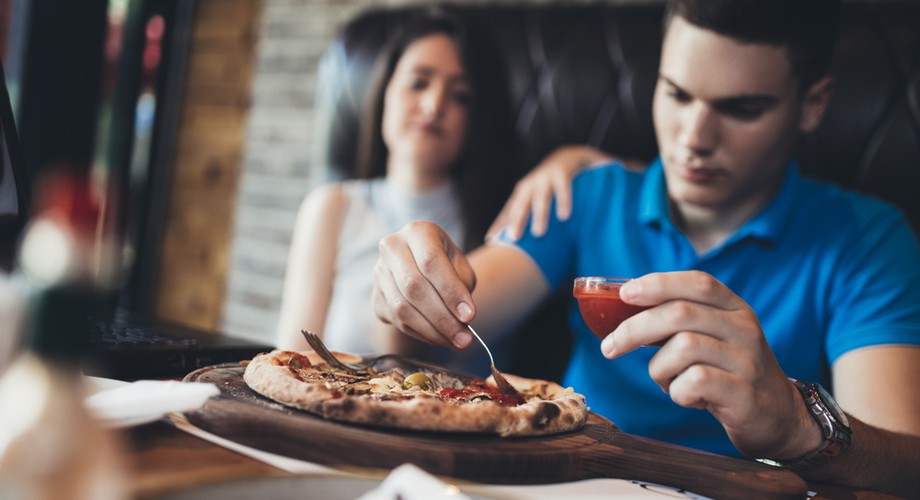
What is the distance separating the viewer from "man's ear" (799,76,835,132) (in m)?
1.71

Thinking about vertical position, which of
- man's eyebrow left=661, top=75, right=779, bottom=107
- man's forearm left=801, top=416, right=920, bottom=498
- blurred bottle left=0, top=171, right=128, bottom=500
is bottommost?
man's forearm left=801, top=416, right=920, bottom=498

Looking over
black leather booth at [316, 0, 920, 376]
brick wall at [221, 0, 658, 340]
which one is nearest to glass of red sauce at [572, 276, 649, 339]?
black leather booth at [316, 0, 920, 376]

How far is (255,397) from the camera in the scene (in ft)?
3.00

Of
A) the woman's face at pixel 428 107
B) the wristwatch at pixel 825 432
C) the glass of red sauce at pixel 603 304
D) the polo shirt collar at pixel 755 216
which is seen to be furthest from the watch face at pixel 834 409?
the woman's face at pixel 428 107

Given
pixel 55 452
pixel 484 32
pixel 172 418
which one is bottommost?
pixel 172 418

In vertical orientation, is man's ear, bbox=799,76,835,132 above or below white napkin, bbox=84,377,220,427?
above

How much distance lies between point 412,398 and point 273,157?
3237 mm

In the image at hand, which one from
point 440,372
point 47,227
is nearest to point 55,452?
point 47,227

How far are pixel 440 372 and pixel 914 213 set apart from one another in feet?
4.88

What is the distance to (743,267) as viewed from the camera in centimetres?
175

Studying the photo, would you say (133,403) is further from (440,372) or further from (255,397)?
(440,372)

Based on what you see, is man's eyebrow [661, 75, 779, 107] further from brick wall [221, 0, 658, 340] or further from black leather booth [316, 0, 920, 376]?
brick wall [221, 0, 658, 340]

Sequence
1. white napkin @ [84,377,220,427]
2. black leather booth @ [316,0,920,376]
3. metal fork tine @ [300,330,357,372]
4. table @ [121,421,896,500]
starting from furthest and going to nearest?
black leather booth @ [316,0,920,376] → metal fork tine @ [300,330,357,372] → white napkin @ [84,377,220,427] → table @ [121,421,896,500]

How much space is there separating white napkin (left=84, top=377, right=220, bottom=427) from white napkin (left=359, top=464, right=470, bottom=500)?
0.29 meters
